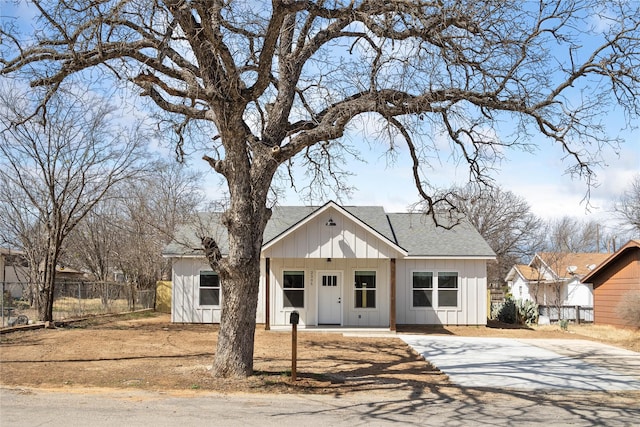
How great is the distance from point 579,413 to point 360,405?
11.1 ft

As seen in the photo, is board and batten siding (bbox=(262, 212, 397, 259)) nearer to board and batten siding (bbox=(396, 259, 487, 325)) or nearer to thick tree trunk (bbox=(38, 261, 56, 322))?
board and batten siding (bbox=(396, 259, 487, 325))

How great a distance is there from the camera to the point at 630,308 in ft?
71.6

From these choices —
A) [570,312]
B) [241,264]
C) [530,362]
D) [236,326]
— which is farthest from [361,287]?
[570,312]

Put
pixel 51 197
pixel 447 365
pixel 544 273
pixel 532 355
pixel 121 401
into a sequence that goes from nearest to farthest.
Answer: pixel 121 401 < pixel 447 365 < pixel 532 355 < pixel 51 197 < pixel 544 273

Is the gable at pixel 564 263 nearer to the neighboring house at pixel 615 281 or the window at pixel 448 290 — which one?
the neighboring house at pixel 615 281

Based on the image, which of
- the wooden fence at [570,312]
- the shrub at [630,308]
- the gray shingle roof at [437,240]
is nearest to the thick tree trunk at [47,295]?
the gray shingle roof at [437,240]

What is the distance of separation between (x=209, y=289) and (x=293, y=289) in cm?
353

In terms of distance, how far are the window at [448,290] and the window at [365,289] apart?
280 cm

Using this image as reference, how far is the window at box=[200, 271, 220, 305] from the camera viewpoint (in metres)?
24.7

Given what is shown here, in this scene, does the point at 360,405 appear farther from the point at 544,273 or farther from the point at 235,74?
the point at 544,273

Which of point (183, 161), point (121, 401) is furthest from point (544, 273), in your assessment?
point (121, 401)

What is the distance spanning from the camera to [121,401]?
30.9 feet

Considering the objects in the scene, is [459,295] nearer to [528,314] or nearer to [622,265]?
[528,314]

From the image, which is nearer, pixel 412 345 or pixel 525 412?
pixel 525 412
